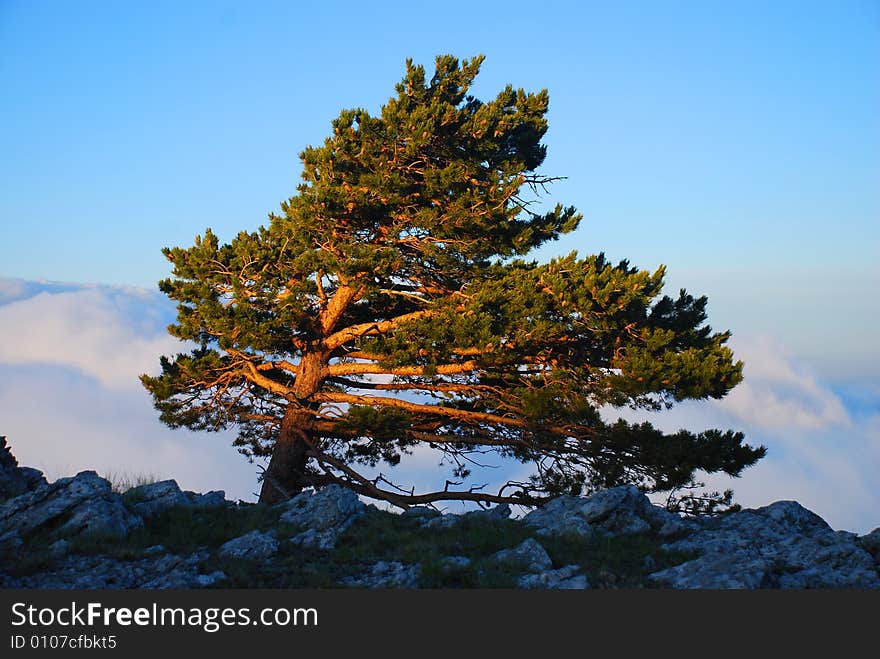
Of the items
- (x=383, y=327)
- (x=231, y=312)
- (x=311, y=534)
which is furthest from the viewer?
(x=383, y=327)

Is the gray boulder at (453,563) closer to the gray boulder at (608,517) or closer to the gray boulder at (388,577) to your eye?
the gray boulder at (388,577)

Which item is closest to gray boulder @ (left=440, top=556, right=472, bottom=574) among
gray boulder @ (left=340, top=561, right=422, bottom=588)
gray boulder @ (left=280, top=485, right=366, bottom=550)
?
gray boulder @ (left=340, top=561, right=422, bottom=588)

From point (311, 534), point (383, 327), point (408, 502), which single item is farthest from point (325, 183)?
point (311, 534)

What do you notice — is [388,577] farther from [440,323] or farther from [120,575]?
[440,323]

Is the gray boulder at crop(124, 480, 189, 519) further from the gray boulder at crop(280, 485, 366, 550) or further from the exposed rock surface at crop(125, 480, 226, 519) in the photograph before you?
the gray boulder at crop(280, 485, 366, 550)

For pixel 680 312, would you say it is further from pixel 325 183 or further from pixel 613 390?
pixel 325 183

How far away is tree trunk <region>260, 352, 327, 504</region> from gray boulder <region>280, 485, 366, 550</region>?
7.69 m

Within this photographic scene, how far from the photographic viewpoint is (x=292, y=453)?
2180cm

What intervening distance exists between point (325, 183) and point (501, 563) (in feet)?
41.8

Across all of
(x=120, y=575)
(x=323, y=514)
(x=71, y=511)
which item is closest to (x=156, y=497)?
(x=71, y=511)

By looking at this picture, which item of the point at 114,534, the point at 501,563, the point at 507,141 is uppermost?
the point at 507,141

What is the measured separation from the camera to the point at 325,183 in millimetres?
20562

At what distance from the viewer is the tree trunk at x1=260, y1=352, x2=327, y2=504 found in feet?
70.8

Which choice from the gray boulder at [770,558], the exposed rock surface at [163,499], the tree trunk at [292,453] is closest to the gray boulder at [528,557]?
the gray boulder at [770,558]
